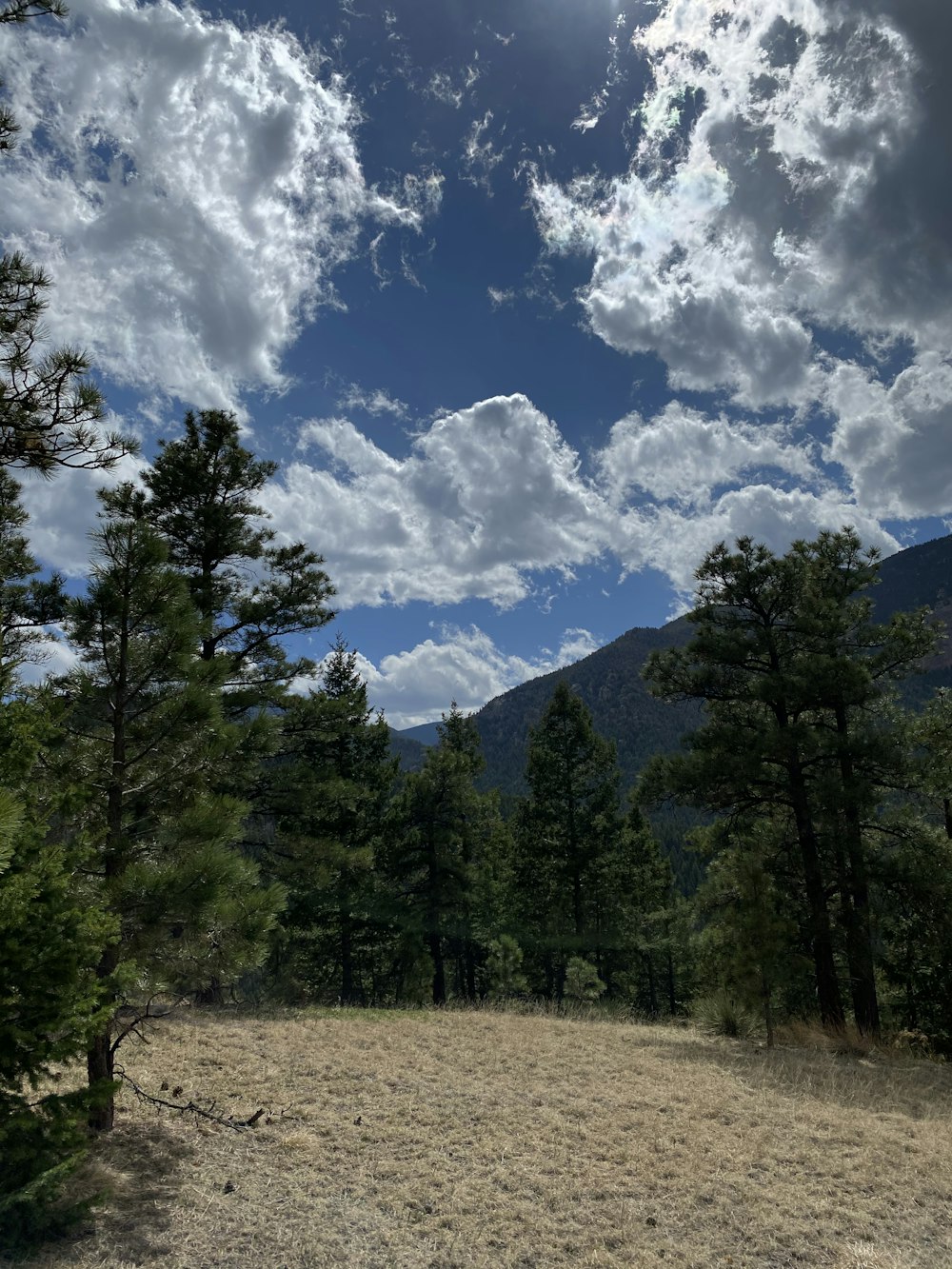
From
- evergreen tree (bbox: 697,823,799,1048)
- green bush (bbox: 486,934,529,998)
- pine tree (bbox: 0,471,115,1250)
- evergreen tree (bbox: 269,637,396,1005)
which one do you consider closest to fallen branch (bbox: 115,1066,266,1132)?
pine tree (bbox: 0,471,115,1250)

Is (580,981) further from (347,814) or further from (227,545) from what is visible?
(227,545)

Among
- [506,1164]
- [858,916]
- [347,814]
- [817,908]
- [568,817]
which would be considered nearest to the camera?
[506,1164]

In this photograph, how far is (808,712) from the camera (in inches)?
645

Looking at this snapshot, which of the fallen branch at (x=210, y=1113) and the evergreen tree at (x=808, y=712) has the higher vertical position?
the evergreen tree at (x=808, y=712)

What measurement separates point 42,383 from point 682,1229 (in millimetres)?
8303

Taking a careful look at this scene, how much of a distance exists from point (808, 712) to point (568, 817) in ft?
37.6

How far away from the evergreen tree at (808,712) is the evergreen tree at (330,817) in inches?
284

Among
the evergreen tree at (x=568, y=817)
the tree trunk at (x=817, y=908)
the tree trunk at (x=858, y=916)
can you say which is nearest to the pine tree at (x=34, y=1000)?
the tree trunk at (x=858, y=916)

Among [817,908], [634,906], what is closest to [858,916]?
[817,908]

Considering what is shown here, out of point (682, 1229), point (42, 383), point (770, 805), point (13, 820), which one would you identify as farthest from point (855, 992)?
point (42, 383)

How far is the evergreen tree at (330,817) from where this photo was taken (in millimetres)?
14984

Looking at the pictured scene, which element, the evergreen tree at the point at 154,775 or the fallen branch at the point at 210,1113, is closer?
the evergreen tree at the point at 154,775

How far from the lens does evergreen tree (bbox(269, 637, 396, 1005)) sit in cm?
1498

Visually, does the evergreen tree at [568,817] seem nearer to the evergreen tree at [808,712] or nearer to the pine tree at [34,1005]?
the evergreen tree at [808,712]
